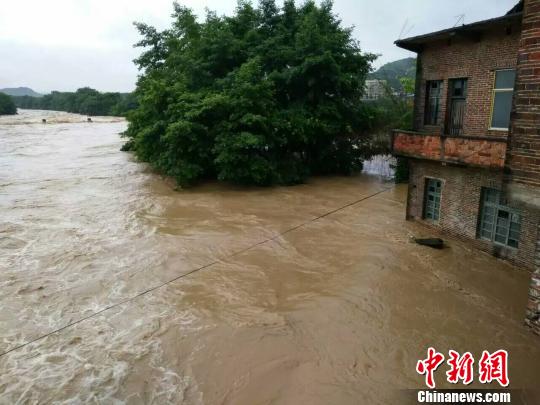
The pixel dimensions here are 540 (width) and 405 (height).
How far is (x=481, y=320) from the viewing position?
7840 mm

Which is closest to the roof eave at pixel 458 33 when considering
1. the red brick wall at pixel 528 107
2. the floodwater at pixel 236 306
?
the red brick wall at pixel 528 107

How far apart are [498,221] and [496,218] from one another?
0.31 ft

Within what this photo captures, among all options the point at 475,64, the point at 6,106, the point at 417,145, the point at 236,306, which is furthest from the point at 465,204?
the point at 6,106

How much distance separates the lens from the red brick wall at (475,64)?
10389 millimetres

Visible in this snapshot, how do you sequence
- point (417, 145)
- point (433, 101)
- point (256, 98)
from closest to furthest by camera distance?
1. point (417, 145)
2. point (433, 101)
3. point (256, 98)

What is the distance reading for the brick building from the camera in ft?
32.6

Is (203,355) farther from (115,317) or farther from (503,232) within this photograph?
(503,232)

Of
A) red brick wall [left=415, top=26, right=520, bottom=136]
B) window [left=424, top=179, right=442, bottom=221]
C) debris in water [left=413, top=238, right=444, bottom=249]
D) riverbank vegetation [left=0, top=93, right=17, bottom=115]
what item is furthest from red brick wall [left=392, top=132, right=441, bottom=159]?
riverbank vegetation [left=0, top=93, right=17, bottom=115]

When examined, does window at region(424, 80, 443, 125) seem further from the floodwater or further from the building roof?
the floodwater

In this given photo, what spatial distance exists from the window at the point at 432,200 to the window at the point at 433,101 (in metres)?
1.95

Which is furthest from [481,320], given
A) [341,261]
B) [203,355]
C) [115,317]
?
[115,317]

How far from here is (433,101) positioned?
1307cm

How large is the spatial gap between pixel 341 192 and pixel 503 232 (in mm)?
8937

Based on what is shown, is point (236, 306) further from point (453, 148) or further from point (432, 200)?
point (432, 200)
